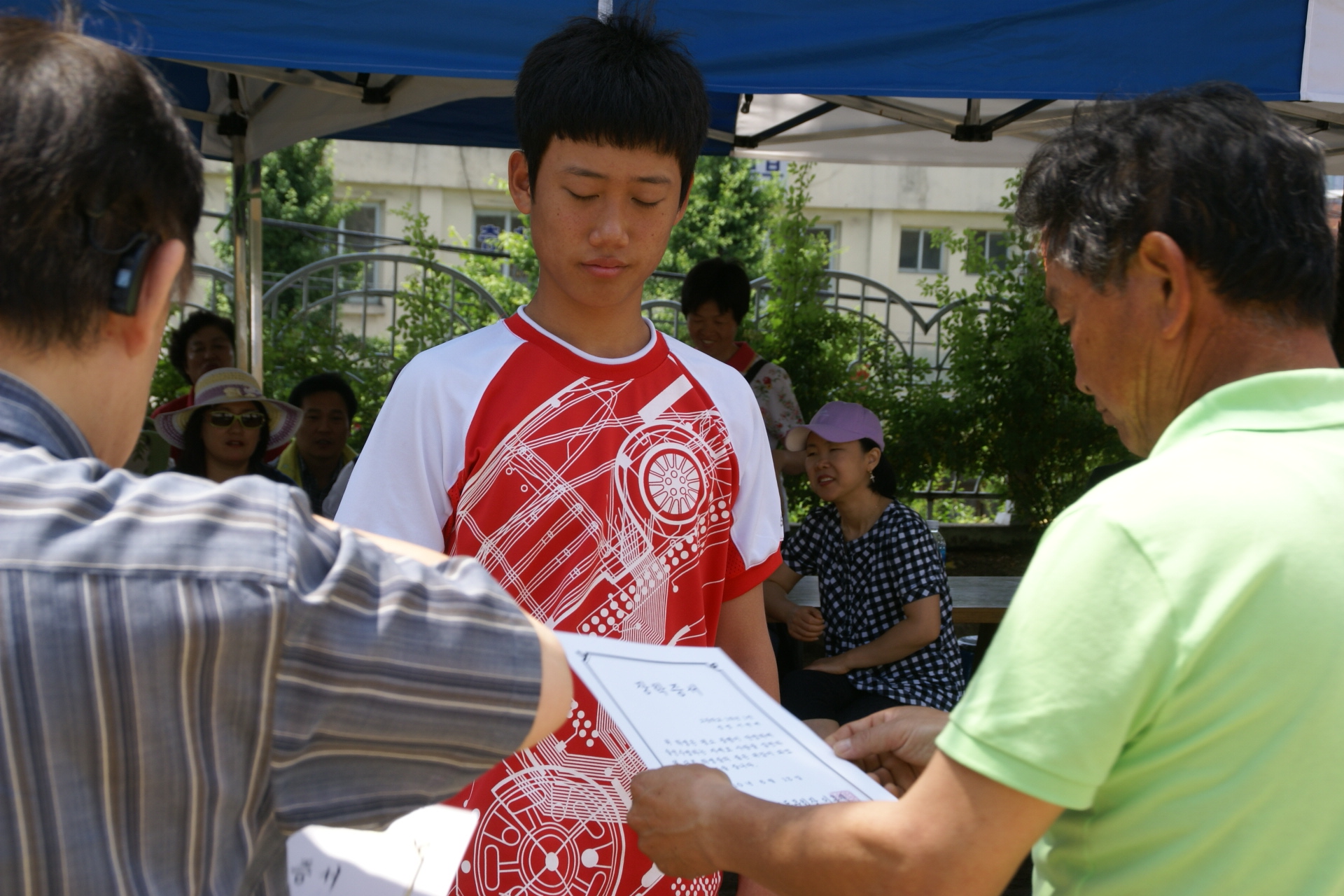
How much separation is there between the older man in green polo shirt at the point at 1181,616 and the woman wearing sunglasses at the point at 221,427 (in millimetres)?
3636

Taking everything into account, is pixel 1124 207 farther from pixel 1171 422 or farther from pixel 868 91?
pixel 868 91

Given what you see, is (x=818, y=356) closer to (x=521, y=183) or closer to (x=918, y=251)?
(x=521, y=183)

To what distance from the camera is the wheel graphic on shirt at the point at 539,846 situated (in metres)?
1.44

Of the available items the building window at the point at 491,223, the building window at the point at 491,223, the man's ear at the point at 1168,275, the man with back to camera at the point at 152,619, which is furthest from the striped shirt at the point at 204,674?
the building window at the point at 491,223

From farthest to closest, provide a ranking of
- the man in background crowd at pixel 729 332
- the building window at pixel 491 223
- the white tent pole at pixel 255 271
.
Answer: the building window at pixel 491 223
the man in background crowd at pixel 729 332
the white tent pole at pixel 255 271

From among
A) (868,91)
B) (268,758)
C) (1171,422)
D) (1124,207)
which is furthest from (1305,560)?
(868,91)

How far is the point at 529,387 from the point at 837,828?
2.36 ft

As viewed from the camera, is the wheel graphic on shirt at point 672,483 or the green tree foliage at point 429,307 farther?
the green tree foliage at point 429,307

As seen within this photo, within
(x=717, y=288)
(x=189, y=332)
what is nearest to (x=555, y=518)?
(x=717, y=288)

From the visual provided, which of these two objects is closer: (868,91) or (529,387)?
(529,387)

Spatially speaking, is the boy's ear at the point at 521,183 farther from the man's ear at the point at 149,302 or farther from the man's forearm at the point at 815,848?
the man's forearm at the point at 815,848

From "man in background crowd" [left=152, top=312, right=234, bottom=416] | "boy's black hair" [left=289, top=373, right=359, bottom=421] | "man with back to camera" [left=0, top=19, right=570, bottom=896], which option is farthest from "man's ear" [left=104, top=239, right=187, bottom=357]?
"man in background crowd" [left=152, top=312, right=234, bottom=416]

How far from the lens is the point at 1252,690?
91cm

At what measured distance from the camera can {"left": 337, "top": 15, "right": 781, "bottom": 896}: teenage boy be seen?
1447 millimetres
